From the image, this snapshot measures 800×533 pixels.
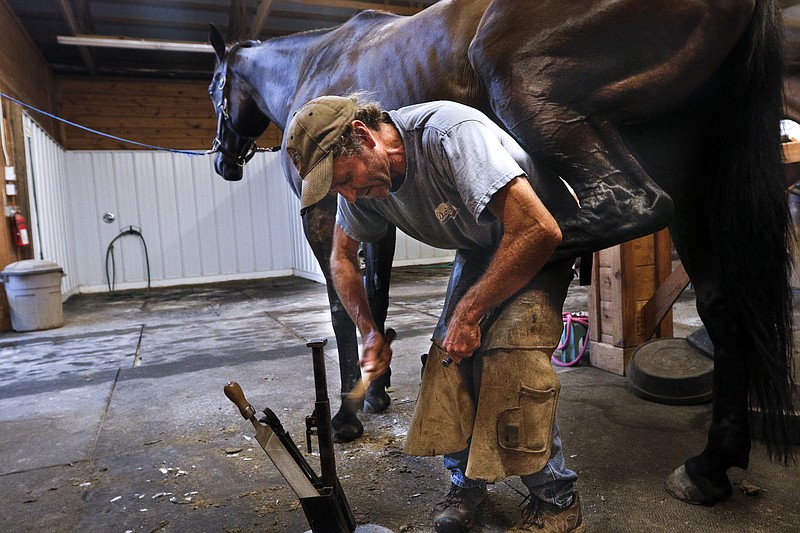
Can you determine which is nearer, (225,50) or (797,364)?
(797,364)

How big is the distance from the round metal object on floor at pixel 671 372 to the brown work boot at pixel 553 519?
119 cm

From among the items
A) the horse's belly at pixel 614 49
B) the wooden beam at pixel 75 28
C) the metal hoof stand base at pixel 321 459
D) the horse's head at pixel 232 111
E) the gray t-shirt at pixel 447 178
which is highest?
the wooden beam at pixel 75 28

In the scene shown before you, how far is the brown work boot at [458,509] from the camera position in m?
1.48

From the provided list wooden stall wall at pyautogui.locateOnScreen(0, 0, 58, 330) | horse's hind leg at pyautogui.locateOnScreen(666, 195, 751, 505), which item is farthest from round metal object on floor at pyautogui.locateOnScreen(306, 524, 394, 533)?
wooden stall wall at pyautogui.locateOnScreen(0, 0, 58, 330)

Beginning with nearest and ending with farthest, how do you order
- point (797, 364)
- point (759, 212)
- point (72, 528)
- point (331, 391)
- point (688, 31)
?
point (688, 31) → point (759, 212) → point (72, 528) → point (797, 364) → point (331, 391)

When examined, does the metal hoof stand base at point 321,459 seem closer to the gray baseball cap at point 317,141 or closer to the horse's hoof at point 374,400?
the gray baseball cap at point 317,141

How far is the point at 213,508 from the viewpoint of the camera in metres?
1.75

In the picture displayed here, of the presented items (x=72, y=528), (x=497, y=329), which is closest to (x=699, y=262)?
(x=497, y=329)

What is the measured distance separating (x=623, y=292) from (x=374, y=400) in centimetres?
132

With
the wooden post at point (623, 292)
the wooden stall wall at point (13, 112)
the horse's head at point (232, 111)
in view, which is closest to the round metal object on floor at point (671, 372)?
the wooden post at point (623, 292)

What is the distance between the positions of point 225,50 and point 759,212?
9.17ft

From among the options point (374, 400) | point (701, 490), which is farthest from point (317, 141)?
point (374, 400)

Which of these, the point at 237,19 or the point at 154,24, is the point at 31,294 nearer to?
the point at 237,19

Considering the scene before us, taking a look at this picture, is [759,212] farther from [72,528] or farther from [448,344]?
[72,528]
